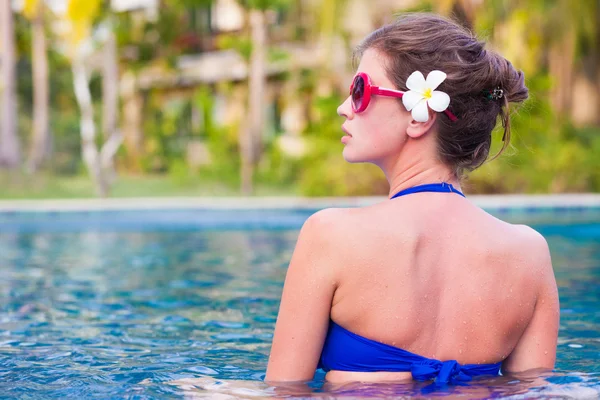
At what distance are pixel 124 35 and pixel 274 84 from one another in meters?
4.92

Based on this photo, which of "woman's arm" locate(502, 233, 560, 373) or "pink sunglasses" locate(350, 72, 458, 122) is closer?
"pink sunglasses" locate(350, 72, 458, 122)

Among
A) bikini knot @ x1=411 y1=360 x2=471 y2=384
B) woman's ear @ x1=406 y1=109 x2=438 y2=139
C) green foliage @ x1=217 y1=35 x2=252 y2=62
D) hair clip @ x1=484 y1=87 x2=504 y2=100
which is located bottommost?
bikini knot @ x1=411 y1=360 x2=471 y2=384

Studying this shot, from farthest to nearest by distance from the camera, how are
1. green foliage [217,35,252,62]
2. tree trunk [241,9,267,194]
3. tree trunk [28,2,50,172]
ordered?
tree trunk [28,2,50,172] → tree trunk [241,9,267,194] → green foliage [217,35,252,62]

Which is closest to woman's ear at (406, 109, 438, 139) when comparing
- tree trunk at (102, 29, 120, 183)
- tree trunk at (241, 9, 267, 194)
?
Answer: tree trunk at (241, 9, 267, 194)

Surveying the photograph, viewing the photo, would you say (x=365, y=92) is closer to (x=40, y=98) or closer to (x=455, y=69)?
(x=455, y=69)

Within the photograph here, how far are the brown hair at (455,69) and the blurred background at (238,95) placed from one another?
12.4 m

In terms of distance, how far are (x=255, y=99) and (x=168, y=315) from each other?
1411 cm

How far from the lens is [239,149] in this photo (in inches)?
813

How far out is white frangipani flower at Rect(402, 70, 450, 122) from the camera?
2.11 m

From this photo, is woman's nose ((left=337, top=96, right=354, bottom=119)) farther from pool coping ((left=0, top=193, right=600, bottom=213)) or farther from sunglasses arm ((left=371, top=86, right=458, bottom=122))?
pool coping ((left=0, top=193, right=600, bottom=213))

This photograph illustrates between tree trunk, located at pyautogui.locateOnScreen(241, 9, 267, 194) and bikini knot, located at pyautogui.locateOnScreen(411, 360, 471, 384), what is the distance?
1583 centimetres

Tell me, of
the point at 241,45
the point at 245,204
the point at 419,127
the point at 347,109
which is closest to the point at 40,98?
the point at 241,45

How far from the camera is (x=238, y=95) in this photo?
24234 mm

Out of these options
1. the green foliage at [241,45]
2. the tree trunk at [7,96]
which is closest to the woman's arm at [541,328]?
the green foliage at [241,45]
